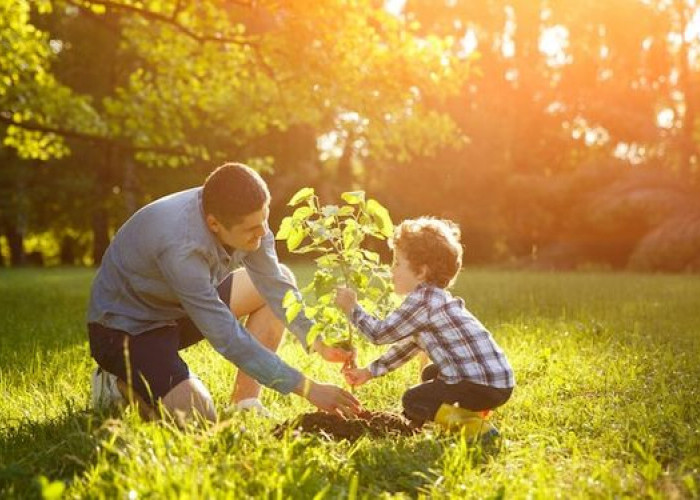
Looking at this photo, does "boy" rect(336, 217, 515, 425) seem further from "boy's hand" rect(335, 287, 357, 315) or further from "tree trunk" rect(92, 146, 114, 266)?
"tree trunk" rect(92, 146, 114, 266)

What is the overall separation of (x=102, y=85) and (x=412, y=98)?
58.8ft

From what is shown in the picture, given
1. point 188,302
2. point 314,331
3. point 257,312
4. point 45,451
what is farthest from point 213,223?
point 45,451

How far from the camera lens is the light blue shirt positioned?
4242 millimetres

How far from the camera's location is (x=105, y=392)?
4773 mm

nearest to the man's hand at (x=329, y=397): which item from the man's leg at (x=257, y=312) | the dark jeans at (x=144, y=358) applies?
the dark jeans at (x=144, y=358)

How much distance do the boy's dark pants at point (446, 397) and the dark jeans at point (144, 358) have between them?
1.28 meters

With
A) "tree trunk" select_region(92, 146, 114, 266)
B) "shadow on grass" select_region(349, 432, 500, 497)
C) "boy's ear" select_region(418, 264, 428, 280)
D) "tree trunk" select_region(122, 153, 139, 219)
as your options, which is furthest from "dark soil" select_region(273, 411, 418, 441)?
"tree trunk" select_region(122, 153, 139, 219)

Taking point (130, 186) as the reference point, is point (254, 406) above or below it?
below

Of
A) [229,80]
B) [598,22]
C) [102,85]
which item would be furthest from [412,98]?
[598,22]

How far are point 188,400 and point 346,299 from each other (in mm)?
1018

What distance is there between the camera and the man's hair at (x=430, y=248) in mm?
4520

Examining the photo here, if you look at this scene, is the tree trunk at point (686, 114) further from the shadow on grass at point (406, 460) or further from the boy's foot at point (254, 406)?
the shadow on grass at point (406, 460)

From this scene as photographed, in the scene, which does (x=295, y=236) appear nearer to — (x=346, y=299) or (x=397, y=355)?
(x=346, y=299)

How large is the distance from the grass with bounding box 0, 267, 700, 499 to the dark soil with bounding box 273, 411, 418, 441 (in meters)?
0.16
